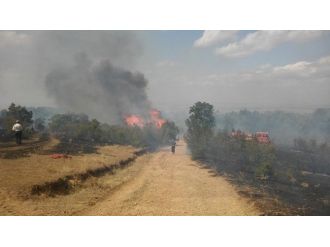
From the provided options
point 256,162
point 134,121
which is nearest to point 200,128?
point 256,162

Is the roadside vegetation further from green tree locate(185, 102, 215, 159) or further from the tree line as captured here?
the tree line

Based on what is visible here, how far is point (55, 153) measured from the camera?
14.2m

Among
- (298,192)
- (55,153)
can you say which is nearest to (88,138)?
(55,153)

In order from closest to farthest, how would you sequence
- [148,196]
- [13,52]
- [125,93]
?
[148,196], [13,52], [125,93]

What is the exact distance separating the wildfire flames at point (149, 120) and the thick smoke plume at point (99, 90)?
0.97 ft

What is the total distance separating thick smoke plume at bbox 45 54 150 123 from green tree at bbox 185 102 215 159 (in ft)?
8.28

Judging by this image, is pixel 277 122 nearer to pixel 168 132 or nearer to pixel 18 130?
pixel 168 132

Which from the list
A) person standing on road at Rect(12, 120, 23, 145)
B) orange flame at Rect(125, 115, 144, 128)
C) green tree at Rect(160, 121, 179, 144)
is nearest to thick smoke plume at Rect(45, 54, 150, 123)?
orange flame at Rect(125, 115, 144, 128)

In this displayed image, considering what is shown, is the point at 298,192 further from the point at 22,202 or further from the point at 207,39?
the point at 22,202

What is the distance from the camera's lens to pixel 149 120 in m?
15.8

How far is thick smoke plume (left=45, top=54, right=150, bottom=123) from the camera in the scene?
1405cm

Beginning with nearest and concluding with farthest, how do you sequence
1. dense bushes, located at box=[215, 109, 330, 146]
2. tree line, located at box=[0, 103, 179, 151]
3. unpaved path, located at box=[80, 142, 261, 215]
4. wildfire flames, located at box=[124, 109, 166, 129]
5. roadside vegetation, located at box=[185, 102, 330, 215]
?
unpaved path, located at box=[80, 142, 261, 215] → roadside vegetation, located at box=[185, 102, 330, 215] → tree line, located at box=[0, 103, 179, 151] → wildfire flames, located at box=[124, 109, 166, 129] → dense bushes, located at box=[215, 109, 330, 146]

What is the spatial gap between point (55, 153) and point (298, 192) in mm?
11642

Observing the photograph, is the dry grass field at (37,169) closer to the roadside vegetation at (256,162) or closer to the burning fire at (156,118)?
the burning fire at (156,118)
